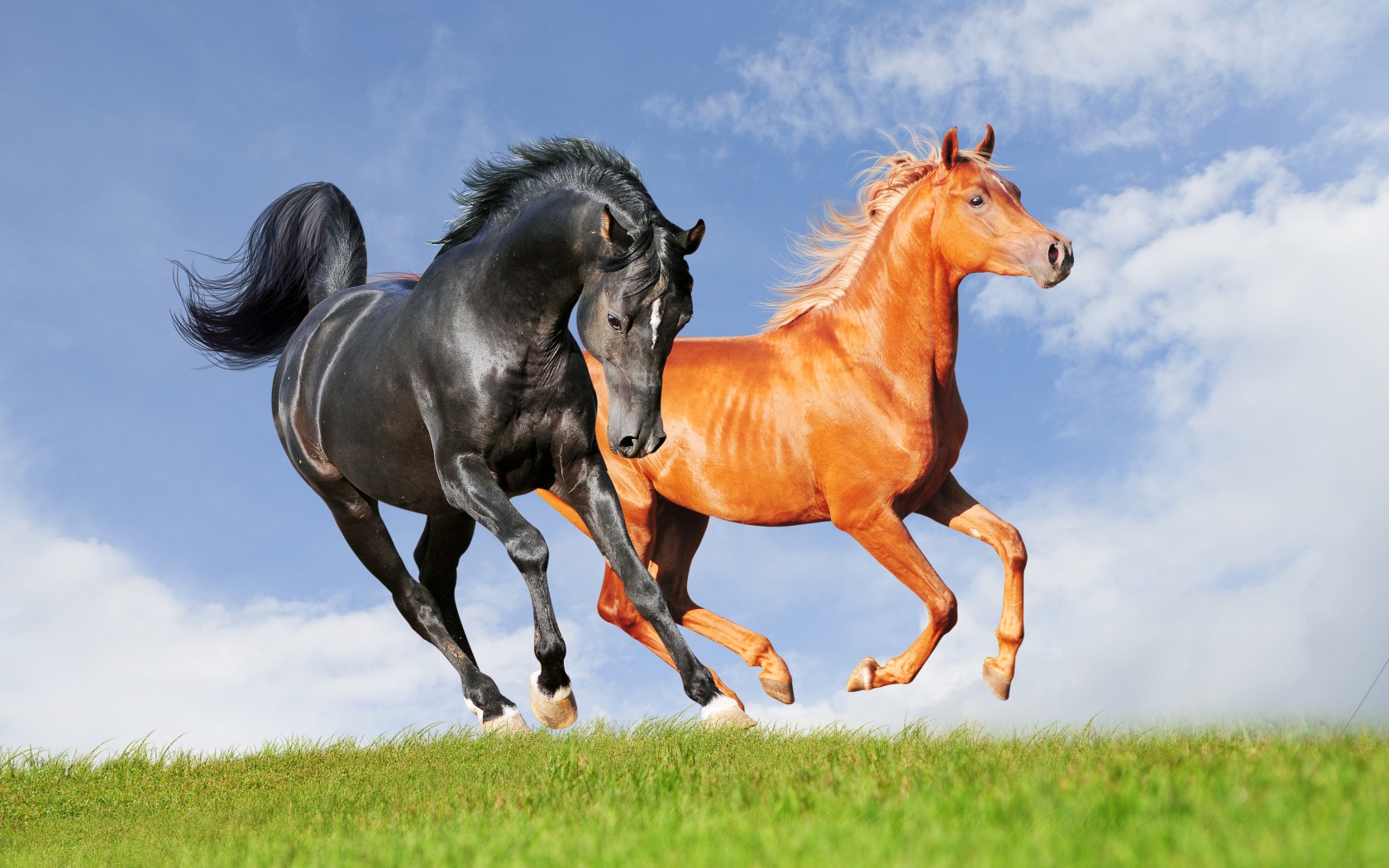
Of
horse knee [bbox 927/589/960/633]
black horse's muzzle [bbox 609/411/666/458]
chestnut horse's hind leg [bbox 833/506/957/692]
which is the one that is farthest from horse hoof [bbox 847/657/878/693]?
black horse's muzzle [bbox 609/411/666/458]

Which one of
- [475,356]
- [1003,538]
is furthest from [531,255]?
[1003,538]

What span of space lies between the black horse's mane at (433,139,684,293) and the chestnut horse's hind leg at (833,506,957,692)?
2512 millimetres

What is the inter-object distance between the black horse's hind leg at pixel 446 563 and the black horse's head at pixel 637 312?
7.33 feet

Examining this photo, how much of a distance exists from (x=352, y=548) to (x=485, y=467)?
6.34ft

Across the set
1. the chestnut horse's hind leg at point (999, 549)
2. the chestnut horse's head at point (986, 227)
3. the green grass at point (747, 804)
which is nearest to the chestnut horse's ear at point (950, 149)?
the chestnut horse's head at point (986, 227)

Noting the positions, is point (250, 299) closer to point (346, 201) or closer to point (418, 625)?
point (346, 201)

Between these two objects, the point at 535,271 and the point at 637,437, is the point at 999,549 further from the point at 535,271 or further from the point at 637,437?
the point at 535,271

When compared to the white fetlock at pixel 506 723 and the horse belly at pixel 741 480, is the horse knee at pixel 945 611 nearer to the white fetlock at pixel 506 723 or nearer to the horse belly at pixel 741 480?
the horse belly at pixel 741 480

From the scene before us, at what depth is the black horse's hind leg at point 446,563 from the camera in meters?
6.46

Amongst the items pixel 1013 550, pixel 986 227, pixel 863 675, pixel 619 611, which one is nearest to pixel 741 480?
pixel 619 611

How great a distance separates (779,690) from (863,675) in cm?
49

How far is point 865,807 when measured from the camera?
3.08m

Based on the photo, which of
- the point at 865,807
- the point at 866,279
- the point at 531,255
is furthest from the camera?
the point at 866,279

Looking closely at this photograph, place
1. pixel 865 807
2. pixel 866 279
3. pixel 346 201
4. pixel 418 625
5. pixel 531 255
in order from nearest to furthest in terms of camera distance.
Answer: pixel 865 807
pixel 531 255
pixel 418 625
pixel 866 279
pixel 346 201
